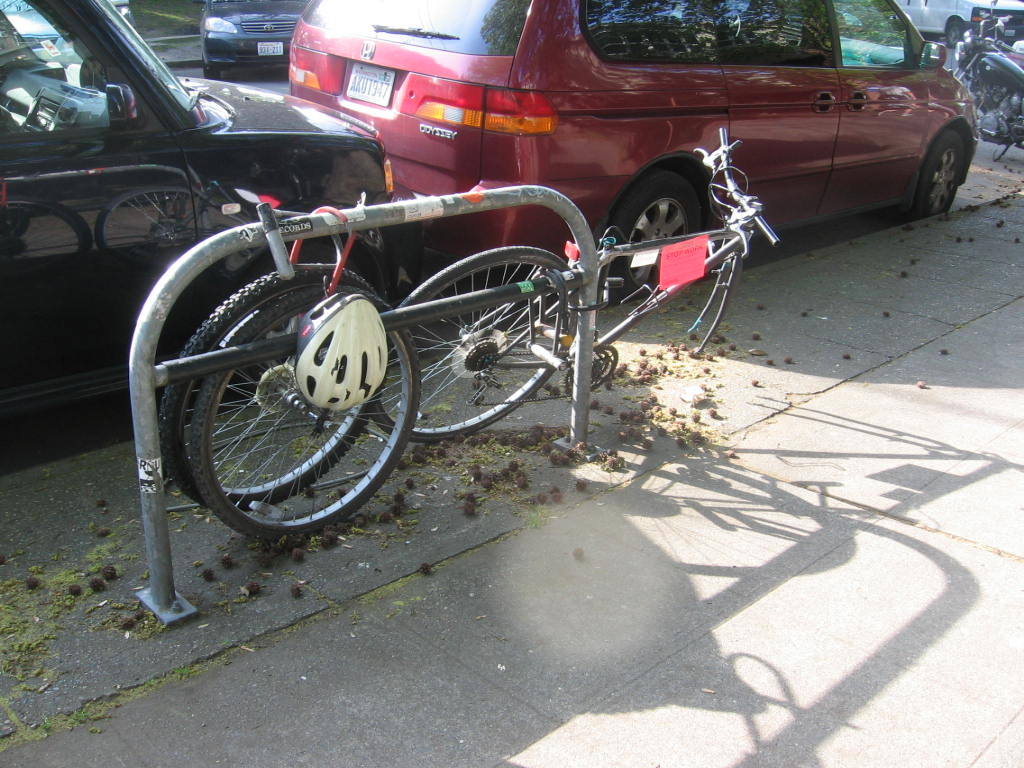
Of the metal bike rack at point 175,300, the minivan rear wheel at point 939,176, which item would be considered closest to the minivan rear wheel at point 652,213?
the metal bike rack at point 175,300

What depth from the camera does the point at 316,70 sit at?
595 cm

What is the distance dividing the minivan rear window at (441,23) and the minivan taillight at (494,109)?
210 millimetres

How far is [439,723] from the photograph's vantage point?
2633 millimetres

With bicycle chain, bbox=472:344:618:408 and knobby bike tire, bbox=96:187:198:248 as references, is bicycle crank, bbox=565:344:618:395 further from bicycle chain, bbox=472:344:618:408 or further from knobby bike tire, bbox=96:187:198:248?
knobby bike tire, bbox=96:187:198:248

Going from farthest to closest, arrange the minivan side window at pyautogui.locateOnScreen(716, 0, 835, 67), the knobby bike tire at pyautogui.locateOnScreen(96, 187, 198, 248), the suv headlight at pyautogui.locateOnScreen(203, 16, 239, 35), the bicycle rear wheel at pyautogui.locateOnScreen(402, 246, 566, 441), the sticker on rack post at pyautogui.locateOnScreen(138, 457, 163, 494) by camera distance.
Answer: the suv headlight at pyautogui.locateOnScreen(203, 16, 239, 35), the minivan side window at pyautogui.locateOnScreen(716, 0, 835, 67), the bicycle rear wheel at pyautogui.locateOnScreen(402, 246, 566, 441), the knobby bike tire at pyautogui.locateOnScreen(96, 187, 198, 248), the sticker on rack post at pyautogui.locateOnScreen(138, 457, 163, 494)

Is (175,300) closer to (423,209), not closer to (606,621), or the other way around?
(423,209)

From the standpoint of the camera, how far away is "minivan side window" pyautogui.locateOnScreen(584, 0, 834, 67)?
5301 mm

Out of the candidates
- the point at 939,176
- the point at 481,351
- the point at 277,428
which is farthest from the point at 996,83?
the point at 277,428

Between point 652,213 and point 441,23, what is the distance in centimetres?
160

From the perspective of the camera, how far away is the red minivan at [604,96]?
16.5 feet

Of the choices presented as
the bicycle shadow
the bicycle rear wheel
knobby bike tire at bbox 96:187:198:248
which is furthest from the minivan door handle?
knobby bike tire at bbox 96:187:198:248

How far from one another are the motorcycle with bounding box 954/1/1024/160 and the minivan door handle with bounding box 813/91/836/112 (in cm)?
520

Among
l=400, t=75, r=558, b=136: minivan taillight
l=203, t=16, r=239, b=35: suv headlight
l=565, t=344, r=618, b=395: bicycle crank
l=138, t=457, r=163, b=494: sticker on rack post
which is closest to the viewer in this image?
l=138, t=457, r=163, b=494: sticker on rack post

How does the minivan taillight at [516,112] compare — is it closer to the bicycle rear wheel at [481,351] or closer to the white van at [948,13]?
the bicycle rear wheel at [481,351]
